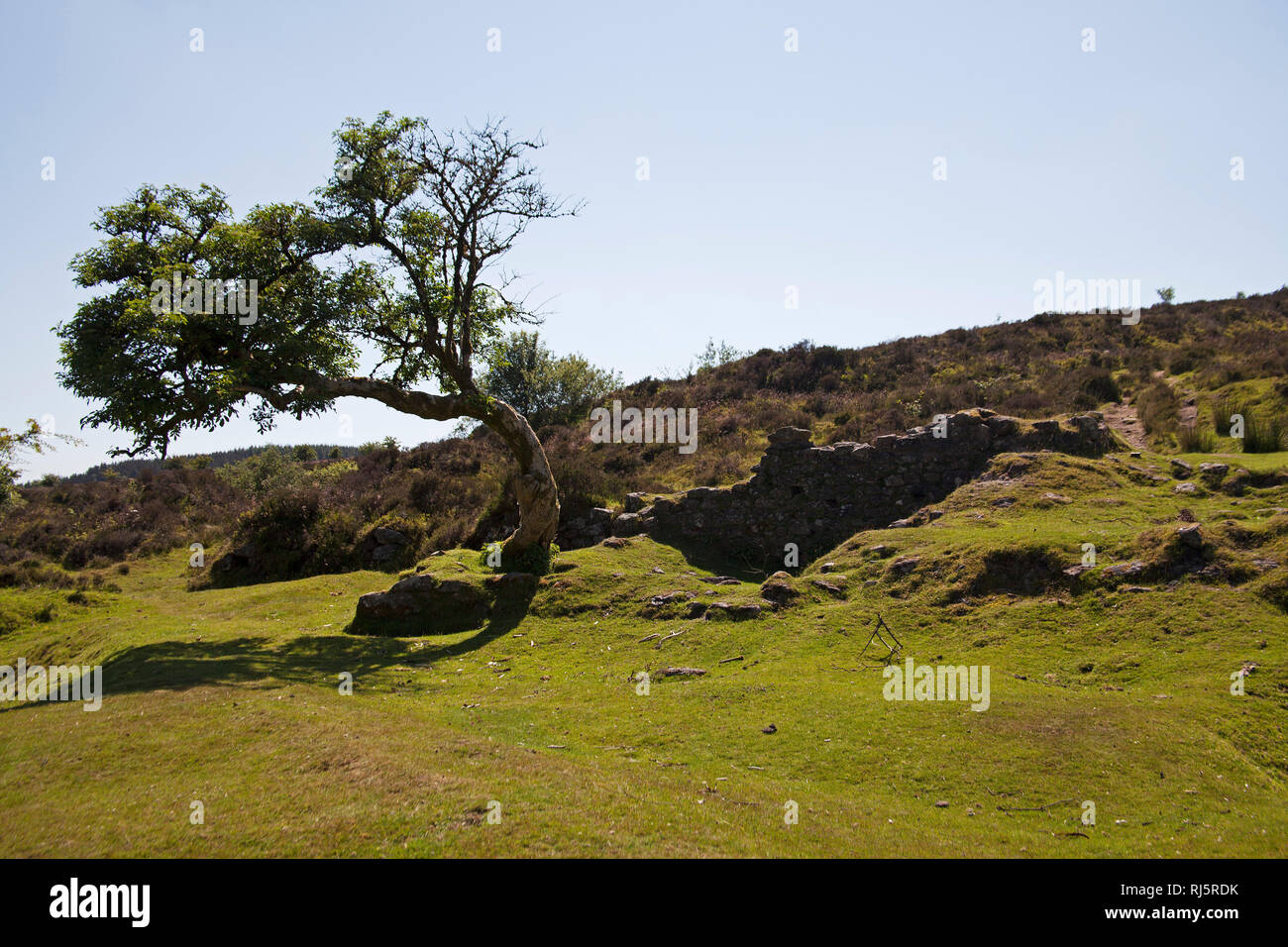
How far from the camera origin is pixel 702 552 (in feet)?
58.5

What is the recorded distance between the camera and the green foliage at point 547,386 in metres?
38.0

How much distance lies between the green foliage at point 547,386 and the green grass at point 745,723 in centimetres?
2353

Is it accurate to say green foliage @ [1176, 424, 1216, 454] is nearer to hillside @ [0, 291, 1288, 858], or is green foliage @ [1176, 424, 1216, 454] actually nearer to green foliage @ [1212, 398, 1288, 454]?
hillside @ [0, 291, 1288, 858]

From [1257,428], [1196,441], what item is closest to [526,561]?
[1196,441]

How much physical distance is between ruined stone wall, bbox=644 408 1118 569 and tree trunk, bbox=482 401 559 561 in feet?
8.65

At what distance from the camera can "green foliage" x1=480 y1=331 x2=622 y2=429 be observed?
1495 inches

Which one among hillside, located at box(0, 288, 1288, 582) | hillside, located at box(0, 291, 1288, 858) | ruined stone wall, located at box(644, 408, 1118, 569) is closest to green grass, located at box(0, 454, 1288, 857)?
hillside, located at box(0, 291, 1288, 858)

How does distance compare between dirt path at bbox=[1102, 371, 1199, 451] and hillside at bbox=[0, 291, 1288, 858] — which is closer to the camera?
hillside at bbox=[0, 291, 1288, 858]

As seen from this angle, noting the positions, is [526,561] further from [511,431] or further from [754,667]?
[754,667]

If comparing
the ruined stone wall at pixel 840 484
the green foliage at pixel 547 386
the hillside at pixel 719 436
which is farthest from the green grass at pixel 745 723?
the green foliage at pixel 547 386

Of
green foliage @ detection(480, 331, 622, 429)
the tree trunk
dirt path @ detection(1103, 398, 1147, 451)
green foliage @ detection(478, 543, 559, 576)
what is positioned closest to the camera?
green foliage @ detection(478, 543, 559, 576)
